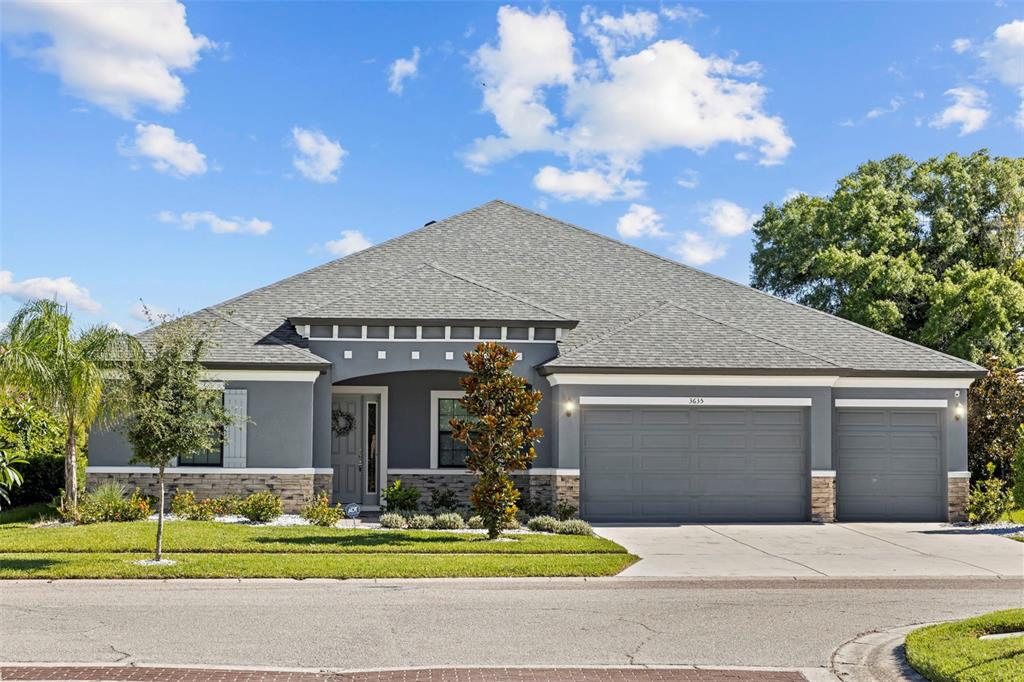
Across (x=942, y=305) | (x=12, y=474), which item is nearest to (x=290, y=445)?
(x=12, y=474)

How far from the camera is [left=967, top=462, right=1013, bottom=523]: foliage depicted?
70.1ft

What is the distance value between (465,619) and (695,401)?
1129cm

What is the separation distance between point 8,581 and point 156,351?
3.73m

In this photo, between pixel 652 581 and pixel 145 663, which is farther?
pixel 652 581

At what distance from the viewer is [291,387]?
20.6 m

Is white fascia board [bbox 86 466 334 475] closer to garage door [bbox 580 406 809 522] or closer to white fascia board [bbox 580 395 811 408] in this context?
garage door [bbox 580 406 809 522]

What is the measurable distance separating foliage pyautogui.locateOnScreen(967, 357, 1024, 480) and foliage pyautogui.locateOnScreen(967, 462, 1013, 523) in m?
0.89

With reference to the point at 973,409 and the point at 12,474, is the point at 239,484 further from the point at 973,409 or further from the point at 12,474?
the point at 973,409

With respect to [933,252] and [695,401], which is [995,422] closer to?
[695,401]

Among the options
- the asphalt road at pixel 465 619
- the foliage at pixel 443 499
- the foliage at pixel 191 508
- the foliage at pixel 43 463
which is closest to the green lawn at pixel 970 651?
the asphalt road at pixel 465 619

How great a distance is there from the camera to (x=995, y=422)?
23.0m

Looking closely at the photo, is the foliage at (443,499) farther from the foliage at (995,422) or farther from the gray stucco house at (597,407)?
the foliage at (995,422)

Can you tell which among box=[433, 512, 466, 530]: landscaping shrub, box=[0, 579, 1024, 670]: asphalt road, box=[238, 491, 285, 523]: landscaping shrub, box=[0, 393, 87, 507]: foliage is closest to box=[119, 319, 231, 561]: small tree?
box=[0, 579, 1024, 670]: asphalt road

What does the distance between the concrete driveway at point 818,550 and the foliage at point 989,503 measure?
1.01 meters
